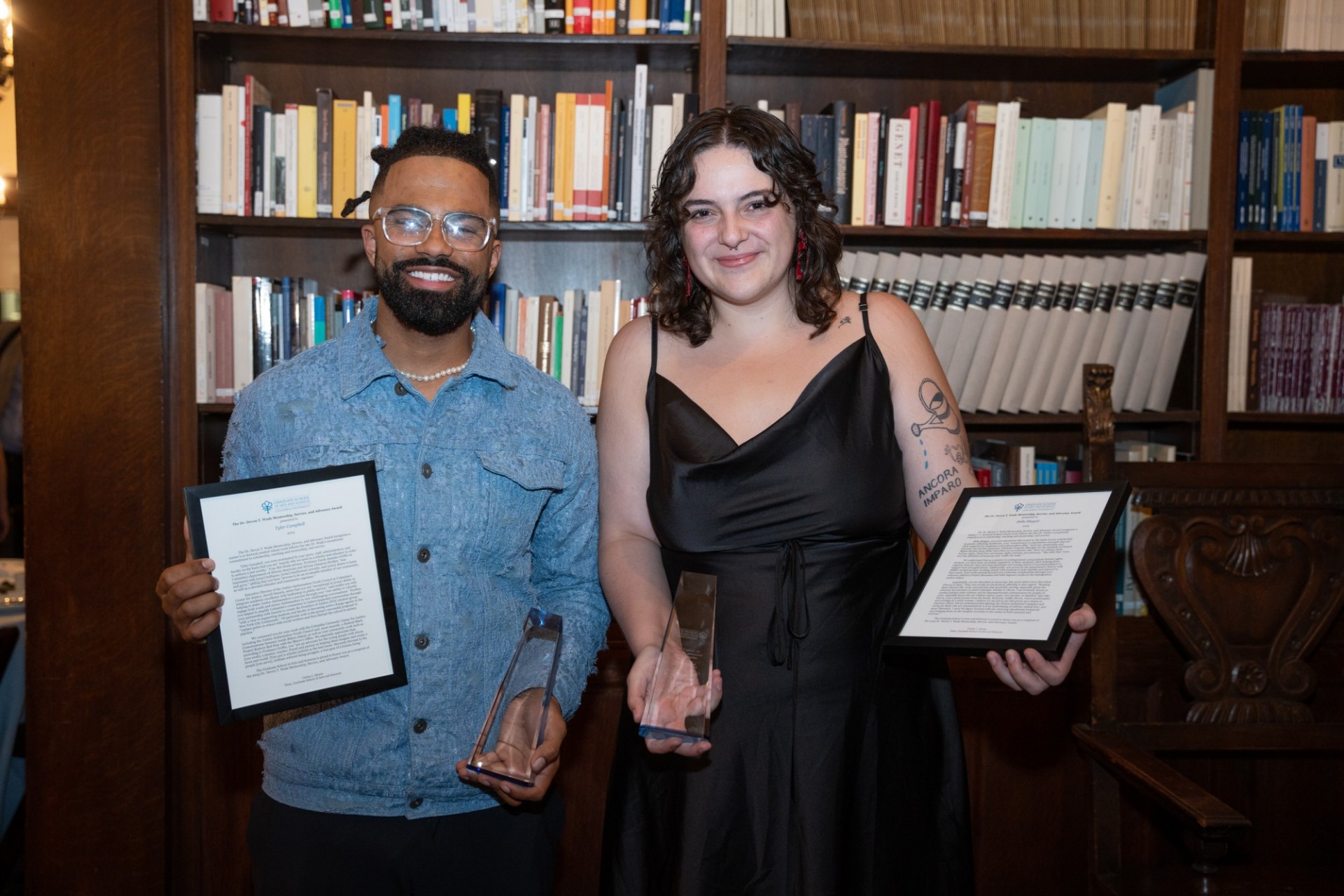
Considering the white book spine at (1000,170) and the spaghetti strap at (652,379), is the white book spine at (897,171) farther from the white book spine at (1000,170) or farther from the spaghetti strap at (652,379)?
the spaghetti strap at (652,379)

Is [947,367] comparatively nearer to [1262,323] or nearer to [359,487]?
[1262,323]

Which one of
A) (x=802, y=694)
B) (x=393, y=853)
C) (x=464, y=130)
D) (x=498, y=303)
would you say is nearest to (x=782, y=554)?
(x=802, y=694)

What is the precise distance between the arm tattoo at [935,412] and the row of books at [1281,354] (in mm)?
1495

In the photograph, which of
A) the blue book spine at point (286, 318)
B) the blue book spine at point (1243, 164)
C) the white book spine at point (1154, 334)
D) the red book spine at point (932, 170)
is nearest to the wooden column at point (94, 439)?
the blue book spine at point (286, 318)

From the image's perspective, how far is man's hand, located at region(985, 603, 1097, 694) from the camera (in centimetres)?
127

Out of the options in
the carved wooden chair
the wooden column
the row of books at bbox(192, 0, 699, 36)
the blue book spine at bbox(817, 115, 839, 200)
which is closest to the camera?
the carved wooden chair

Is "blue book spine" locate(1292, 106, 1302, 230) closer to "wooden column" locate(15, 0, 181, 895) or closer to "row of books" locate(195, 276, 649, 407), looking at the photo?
"row of books" locate(195, 276, 649, 407)

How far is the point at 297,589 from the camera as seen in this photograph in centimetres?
131

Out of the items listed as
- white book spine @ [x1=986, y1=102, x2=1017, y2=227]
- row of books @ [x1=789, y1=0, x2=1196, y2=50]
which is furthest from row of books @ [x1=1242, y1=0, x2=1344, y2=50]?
white book spine @ [x1=986, y1=102, x2=1017, y2=227]

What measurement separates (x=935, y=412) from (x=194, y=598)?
3.54 feet

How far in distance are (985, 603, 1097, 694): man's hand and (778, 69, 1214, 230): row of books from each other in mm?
1501

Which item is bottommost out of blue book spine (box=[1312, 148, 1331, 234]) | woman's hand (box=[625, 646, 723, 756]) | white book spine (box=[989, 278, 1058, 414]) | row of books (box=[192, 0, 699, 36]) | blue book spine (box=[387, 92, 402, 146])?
woman's hand (box=[625, 646, 723, 756])

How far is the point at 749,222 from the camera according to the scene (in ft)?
4.97

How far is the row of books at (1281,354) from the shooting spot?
2.65m
